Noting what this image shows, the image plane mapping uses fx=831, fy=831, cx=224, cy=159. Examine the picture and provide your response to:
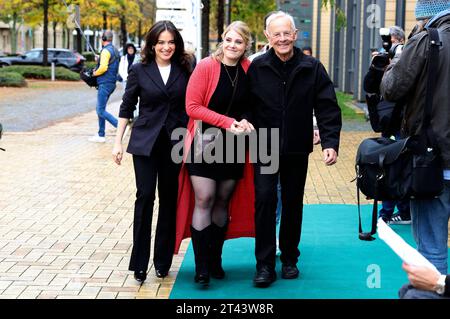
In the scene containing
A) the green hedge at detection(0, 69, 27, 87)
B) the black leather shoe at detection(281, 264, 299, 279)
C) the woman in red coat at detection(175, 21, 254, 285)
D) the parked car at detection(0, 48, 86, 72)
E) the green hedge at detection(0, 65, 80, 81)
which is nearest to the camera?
the woman in red coat at detection(175, 21, 254, 285)

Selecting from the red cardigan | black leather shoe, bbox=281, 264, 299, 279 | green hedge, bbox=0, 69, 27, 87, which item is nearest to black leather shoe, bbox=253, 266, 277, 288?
black leather shoe, bbox=281, 264, 299, 279

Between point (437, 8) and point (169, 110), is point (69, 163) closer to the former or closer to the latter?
point (169, 110)

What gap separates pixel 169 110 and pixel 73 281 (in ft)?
4.69

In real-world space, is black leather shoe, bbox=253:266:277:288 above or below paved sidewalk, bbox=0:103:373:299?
above

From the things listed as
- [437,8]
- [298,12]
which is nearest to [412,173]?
[437,8]

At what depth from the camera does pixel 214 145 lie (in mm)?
5719

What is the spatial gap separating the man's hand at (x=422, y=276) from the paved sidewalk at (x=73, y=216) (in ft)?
9.63

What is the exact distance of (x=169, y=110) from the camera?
19.4 feet

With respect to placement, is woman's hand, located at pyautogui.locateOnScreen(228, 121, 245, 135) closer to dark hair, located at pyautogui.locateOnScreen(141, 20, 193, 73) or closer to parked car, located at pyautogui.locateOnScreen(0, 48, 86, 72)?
dark hair, located at pyautogui.locateOnScreen(141, 20, 193, 73)

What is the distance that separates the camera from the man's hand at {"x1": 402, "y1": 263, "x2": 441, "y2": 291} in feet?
9.80

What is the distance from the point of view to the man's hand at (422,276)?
9.80ft

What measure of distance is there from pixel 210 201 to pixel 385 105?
56.3 inches

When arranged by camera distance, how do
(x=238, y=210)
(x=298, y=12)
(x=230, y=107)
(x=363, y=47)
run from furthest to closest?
(x=298, y=12), (x=363, y=47), (x=238, y=210), (x=230, y=107)

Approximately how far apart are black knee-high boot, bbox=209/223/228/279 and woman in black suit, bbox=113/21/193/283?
14.1 inches
